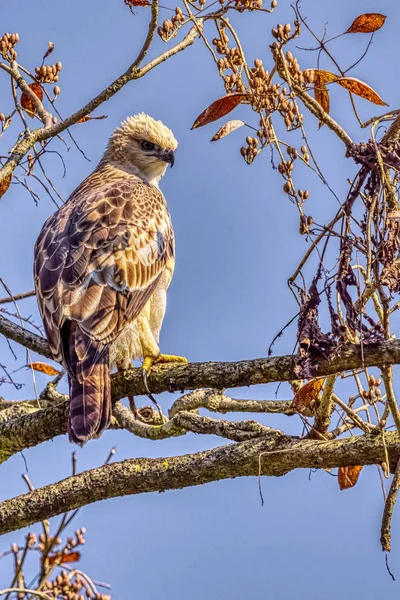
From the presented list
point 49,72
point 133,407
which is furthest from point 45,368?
point 49,72

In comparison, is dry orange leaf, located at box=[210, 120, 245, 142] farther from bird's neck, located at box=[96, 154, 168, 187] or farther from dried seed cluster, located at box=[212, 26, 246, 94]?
bird's neck, located at box=[96, 154, 168, 187]

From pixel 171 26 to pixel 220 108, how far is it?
1.07 metres

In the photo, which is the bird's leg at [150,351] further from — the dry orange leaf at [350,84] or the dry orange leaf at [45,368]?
the dry orange leaf at [350,84]

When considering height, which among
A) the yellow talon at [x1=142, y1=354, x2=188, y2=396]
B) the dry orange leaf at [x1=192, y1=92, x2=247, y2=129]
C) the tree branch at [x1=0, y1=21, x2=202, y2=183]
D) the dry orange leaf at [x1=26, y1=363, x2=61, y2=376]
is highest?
the tree branch at [x1=0, y1=21, x2=202, y2=183]

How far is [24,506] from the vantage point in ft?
15.6


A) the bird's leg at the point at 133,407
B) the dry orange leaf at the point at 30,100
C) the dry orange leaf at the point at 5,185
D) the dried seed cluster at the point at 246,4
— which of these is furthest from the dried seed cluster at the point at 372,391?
the dry orange leaf at the point at 30,100

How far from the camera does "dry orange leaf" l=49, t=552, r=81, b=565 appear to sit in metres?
5.01

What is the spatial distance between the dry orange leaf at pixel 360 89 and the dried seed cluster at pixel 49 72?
2.02 m

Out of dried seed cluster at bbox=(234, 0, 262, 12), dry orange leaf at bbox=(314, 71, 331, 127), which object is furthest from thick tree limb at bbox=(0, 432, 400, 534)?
dried seed cluster at bbox=(234, 0, 262, 12)

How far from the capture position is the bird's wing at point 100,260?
5.24 meters

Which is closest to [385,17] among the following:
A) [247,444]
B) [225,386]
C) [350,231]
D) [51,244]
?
[350,231]

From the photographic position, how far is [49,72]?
18.0ft

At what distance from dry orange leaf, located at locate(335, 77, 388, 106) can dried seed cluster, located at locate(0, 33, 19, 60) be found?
6.82 ft

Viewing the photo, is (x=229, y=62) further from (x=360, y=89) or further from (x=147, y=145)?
(x=147, y=145)
